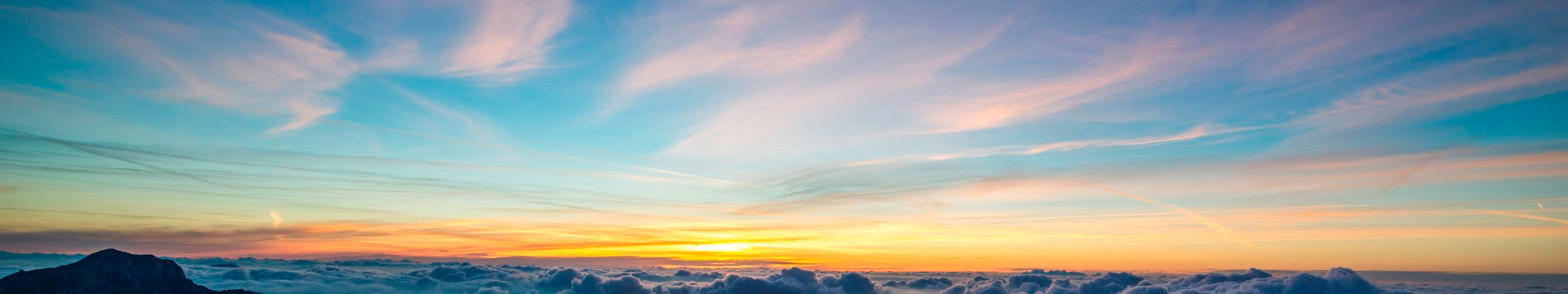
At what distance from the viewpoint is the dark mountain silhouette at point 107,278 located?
135 m

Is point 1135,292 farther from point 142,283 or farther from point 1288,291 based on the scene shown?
point 142,283

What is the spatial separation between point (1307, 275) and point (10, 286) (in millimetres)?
277038

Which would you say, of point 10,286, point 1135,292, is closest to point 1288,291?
point 1135,292

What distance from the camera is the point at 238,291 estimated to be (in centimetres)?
17412

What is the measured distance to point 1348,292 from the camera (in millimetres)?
149750

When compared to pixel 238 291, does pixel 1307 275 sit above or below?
above

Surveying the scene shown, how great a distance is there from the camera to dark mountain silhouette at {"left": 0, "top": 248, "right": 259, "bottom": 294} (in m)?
135

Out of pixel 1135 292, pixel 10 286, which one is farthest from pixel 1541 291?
pixel 10 286

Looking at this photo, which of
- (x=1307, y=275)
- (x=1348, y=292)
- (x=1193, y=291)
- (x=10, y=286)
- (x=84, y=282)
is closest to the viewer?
(x=10, y=286)

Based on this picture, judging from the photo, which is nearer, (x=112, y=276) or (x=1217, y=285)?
(x=112, y=276)

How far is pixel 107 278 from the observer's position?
143 metres

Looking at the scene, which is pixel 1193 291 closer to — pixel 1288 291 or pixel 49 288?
pixel 1288 291

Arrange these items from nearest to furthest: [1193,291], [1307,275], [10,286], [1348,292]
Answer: [10,286] < [1348,292] < [1307,275] < [1193,291]

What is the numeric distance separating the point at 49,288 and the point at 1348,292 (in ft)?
903
